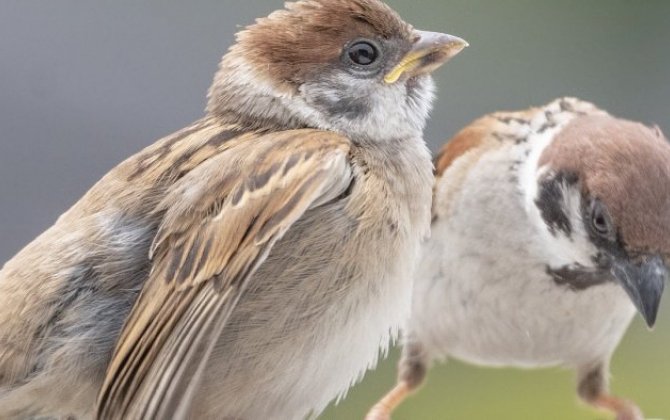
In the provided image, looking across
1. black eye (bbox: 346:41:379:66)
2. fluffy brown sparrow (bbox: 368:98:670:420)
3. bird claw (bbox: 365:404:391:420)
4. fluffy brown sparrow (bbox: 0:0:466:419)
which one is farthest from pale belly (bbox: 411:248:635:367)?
black eye (bbox: 346:41:379:66)

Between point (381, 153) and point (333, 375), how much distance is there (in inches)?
10.0

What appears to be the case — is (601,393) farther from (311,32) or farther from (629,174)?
(311,32)

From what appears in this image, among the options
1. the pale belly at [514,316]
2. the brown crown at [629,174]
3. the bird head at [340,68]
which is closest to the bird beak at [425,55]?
the bird head at [340,68]

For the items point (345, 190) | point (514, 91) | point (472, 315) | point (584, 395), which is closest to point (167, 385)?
point (345, 190)

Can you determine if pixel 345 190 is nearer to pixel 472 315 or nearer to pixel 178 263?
pixel 178 263

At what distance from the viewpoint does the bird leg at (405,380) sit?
1791 mm

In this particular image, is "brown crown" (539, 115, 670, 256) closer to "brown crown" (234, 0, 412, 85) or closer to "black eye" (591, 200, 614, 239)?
"black eye" (591, 200, 614, 239)

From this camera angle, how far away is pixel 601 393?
1.80m

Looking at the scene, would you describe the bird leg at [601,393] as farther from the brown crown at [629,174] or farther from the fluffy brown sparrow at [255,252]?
the fluffy brown sparrow at [255,252]

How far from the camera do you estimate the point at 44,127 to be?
2.11 metres

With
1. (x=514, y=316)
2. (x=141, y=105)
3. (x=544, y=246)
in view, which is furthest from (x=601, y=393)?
(x=141, y=105)

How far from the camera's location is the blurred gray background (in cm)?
197

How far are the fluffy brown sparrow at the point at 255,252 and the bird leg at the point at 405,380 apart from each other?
1.58 ft

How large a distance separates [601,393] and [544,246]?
379 mm
